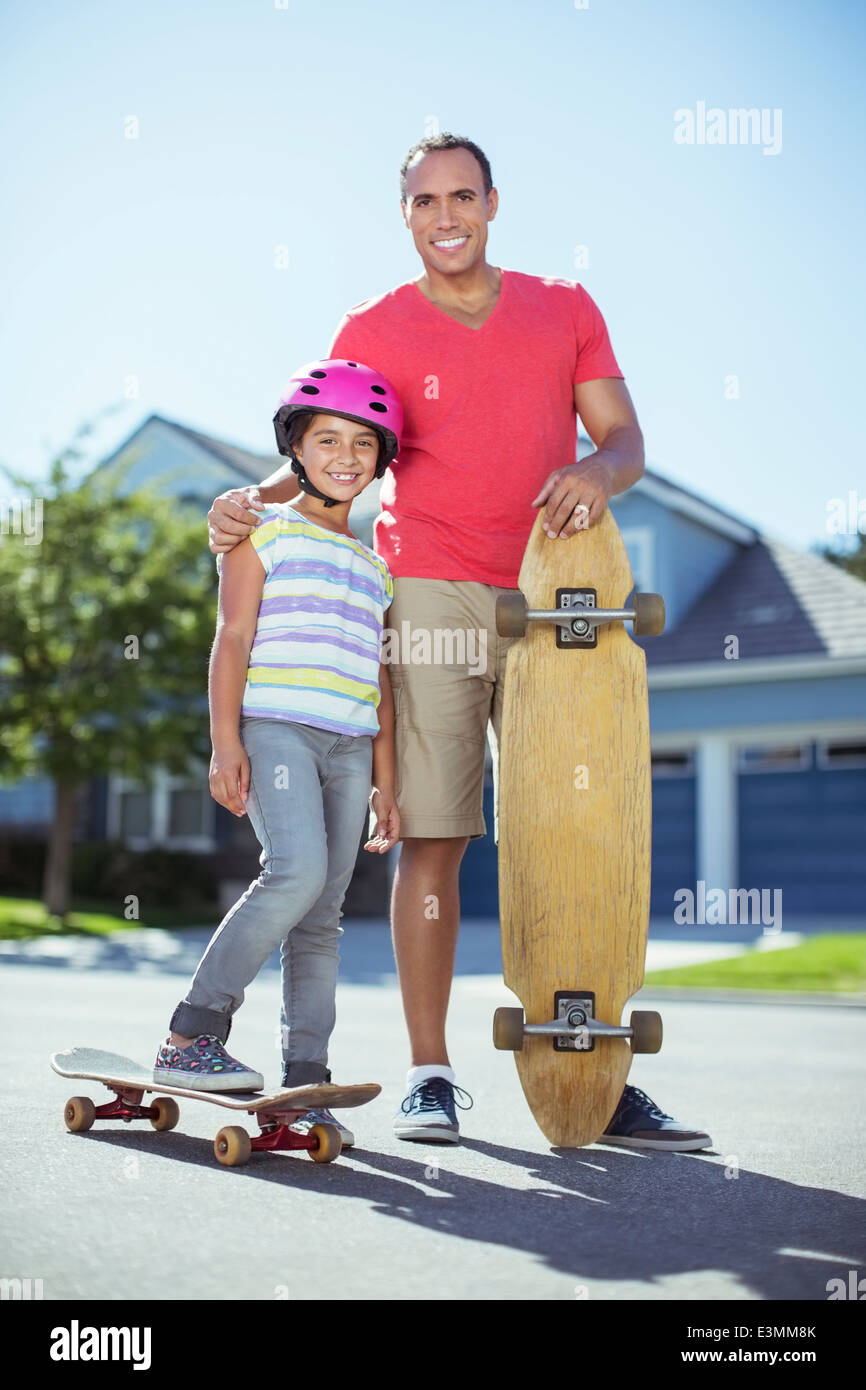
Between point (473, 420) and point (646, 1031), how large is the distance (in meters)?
1.69

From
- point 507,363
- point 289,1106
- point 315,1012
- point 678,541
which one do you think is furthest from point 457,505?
point 678,541

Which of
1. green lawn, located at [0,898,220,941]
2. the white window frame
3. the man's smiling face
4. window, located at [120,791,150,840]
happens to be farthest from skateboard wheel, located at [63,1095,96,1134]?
window, located at [120,791,150,840]

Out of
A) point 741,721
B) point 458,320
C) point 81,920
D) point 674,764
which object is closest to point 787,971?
point 741,721

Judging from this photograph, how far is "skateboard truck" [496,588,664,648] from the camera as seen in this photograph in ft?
11.8

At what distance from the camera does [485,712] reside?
13.2 feet

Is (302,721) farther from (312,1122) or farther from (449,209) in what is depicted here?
(449,209)

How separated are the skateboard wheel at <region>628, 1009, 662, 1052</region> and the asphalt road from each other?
10.8 inches

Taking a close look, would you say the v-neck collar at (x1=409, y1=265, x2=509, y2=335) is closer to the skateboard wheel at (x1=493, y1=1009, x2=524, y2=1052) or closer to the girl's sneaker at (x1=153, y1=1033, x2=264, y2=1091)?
the skateboard wheel at (x1=493, y1=1009, x2=524, y2=1052)

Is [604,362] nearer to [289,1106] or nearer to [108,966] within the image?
[289,1106]

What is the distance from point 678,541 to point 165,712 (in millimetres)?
7386

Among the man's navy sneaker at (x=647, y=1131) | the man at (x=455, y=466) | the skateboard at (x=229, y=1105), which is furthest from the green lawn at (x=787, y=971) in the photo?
the skateboard at (x=229, y=1105)

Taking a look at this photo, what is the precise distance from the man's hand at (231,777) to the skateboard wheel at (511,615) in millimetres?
702

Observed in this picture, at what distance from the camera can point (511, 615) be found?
359cm

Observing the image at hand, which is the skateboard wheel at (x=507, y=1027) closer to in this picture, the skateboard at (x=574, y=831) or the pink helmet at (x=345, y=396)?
the skateboard at (x=574, y=831)
